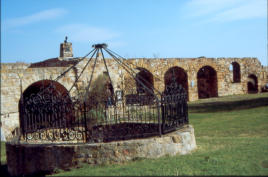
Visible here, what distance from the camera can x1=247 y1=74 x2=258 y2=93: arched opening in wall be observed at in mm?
23373

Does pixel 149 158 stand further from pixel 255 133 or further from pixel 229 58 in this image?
pixel 229 58

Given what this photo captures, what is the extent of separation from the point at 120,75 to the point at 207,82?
9067 mm

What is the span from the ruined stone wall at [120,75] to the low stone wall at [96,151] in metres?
2.31

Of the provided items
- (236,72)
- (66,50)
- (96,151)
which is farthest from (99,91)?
(236,72)

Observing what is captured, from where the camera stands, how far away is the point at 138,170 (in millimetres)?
4656

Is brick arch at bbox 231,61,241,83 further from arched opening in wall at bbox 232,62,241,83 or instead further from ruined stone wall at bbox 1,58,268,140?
ruined stone wall at bbox 1,58,268,140

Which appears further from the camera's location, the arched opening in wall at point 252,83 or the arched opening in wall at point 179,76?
the arched opening in wall at point 252,83

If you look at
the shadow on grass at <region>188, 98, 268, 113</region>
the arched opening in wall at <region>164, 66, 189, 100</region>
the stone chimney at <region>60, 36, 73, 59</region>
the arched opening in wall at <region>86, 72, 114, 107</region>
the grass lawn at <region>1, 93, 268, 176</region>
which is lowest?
the grass lawn at <region>1, 93, 268, 176</region>

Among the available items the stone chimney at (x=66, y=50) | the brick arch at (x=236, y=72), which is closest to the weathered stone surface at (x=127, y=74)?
the brick arch at (x=236, y=72)

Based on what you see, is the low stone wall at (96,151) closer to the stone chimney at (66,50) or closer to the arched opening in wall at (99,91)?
the arched opening in wall at (99,91)

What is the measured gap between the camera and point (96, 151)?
17.6 feet

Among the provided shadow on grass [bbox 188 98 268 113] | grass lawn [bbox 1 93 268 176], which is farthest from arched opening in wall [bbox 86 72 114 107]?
grass lawn [bbox 1 93 268 176]

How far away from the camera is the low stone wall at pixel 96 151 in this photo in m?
5.35

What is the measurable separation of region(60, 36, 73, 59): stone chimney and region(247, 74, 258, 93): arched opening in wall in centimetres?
1296
